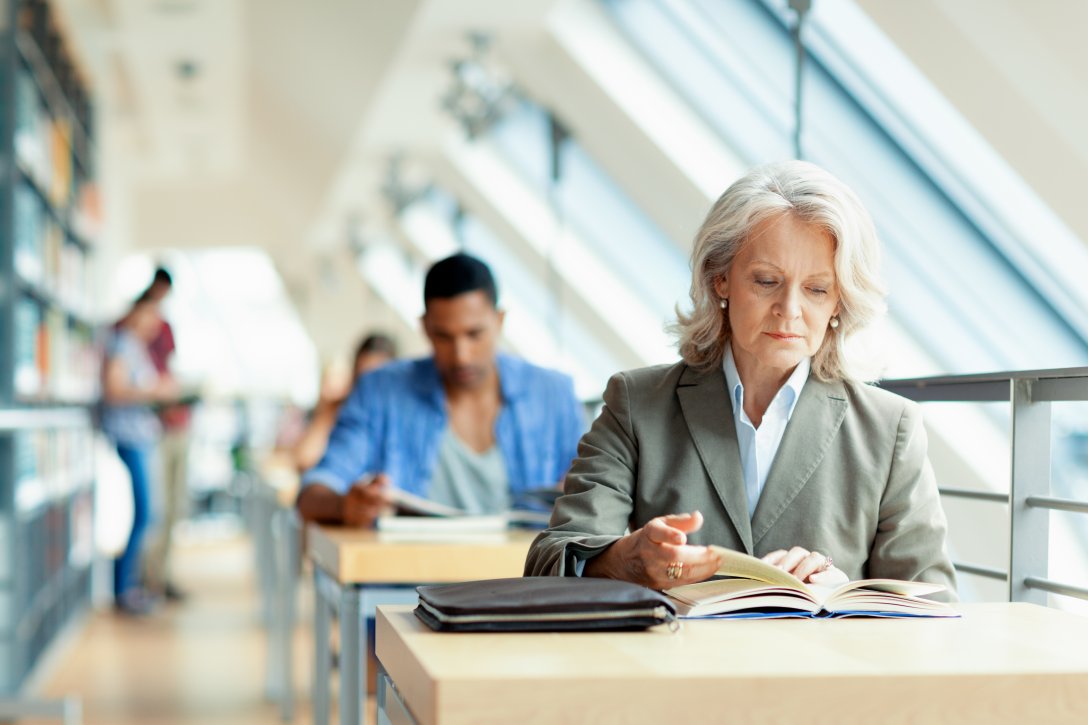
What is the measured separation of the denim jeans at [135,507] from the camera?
5484 mm

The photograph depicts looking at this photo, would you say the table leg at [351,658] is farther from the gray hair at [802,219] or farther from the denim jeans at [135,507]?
the denim jeans at [135,507]

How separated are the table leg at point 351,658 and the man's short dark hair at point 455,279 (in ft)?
2.82

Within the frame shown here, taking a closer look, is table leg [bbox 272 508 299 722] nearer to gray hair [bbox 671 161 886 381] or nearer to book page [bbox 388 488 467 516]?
book page [bbox 388 488 467 516]

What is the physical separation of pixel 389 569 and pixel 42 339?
2914mm

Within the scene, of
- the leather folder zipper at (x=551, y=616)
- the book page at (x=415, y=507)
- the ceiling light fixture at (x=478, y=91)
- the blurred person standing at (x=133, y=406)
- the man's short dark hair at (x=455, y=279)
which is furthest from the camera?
the blurred person standing at (x=133, y=406)

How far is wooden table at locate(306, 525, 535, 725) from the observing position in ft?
5.76

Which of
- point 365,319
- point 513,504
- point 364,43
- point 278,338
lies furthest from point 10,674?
point 278,338

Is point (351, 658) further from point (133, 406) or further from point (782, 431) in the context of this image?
point (133, 406)

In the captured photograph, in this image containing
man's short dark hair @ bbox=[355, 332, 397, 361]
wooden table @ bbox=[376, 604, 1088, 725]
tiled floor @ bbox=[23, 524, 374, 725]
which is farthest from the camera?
man's short dark hair @ bbox=[355, 332, 397, 361]

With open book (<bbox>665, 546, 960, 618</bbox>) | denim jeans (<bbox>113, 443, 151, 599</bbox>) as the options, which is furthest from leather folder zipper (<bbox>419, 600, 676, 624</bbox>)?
denim jeans (<bbox>113, 443, 151, 599</bbox>)

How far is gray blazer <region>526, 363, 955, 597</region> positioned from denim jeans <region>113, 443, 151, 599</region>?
14.2 ft

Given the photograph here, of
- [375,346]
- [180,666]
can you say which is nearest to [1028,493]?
[375,346]

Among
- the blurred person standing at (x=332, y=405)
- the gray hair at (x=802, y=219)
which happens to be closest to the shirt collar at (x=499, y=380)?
the gray hair at (x=802, y=219)

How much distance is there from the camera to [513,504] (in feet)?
7.79
